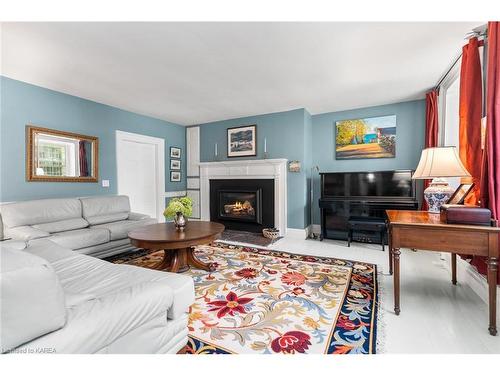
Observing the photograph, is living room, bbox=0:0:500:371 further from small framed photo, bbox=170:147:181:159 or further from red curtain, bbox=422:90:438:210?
small framed photo, bbox=170:147:181:159

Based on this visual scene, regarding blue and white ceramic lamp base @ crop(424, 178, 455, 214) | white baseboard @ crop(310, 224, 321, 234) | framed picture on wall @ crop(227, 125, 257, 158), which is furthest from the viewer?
framed picture on wall @ crop(227, 125, 257, 158)

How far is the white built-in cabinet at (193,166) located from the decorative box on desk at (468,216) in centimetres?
462

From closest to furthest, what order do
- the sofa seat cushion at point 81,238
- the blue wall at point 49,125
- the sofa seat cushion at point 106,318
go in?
the sofa seat cushion at point 106,318 < the sofa seat cushion at point 81,238 < the blue wall at point 49,125

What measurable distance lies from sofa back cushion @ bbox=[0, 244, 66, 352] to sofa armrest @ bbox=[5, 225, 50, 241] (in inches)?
85.7

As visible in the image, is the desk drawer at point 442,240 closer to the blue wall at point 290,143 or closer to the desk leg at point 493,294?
the desk leg at point 493,294

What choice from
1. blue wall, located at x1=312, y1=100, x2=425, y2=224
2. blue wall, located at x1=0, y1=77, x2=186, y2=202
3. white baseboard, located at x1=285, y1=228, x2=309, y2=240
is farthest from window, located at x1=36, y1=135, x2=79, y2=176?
blue wall, located at x1=312, y1=100, x2=425, y2=224

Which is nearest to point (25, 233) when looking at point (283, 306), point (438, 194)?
point (283, 306)

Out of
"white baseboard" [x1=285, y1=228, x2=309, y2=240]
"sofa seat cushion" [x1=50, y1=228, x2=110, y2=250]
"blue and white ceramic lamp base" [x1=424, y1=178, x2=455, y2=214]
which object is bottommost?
"white baseboard" [x1=285, y1=228, x2=309, y2=240]

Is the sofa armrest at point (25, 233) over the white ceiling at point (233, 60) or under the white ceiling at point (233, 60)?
under

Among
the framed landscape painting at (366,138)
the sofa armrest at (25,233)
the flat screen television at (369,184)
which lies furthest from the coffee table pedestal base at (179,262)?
the framed landscape painting at (366,138)

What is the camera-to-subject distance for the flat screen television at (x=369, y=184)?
12.0 ft

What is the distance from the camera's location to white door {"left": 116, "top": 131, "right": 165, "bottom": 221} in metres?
4.38

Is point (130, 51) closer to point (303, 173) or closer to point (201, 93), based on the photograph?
point (201, 93)

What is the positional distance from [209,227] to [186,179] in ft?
10.2
